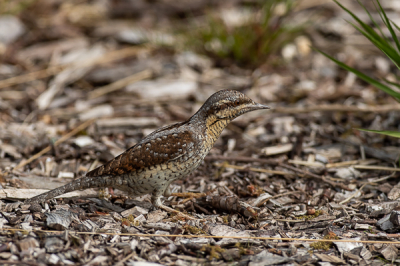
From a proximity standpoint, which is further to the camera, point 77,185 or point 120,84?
point 120,84

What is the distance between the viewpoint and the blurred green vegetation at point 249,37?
718 cm

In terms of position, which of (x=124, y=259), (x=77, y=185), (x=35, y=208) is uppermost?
(x=77, y=185)

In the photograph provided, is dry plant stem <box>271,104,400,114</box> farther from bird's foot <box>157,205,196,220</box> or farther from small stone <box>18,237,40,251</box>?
small stone <box>18,237,40,251</box>

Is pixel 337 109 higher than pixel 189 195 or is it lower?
higher

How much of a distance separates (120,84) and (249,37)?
226 cm

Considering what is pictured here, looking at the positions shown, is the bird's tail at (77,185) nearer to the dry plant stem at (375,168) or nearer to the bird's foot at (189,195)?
the bird's foot at (189,195)

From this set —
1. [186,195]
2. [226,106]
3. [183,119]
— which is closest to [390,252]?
[226,106]

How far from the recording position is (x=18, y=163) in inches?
202

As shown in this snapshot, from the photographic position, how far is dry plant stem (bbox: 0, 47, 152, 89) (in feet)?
23.6

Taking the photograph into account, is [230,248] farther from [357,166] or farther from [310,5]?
[310,5]

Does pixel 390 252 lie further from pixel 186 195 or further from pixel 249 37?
pixel 249 37

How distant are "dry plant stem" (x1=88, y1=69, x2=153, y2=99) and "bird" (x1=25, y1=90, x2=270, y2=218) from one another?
9.92 ft

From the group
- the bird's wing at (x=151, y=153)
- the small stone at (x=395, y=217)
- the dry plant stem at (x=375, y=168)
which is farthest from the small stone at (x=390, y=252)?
the bird's wing at (x=151, y=153)

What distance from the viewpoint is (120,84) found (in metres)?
7.18
